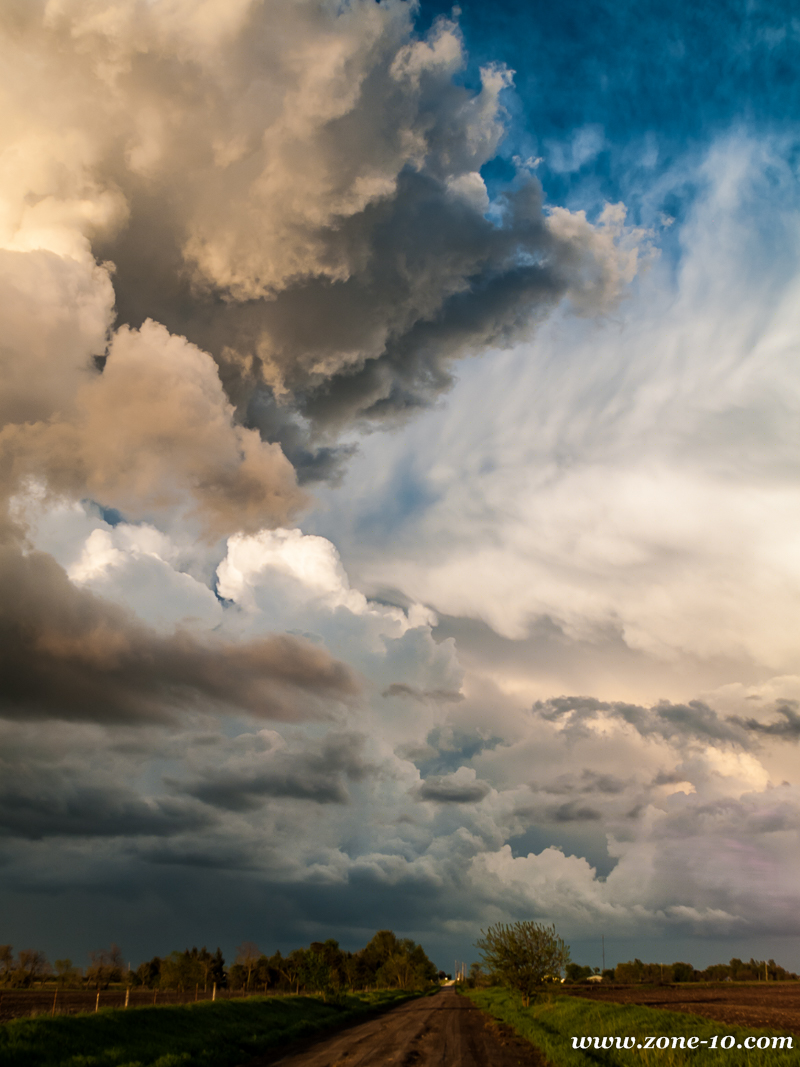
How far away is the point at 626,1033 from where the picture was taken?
3158 centimetres

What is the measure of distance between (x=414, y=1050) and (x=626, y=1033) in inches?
392

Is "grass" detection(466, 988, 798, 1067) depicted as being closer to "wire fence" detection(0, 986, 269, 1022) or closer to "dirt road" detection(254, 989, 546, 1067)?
"dirt road" detection(254, 989, 546, 1067)

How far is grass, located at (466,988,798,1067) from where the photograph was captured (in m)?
22.9

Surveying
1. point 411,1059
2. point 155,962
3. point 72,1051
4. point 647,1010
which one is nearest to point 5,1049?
point 72,1051

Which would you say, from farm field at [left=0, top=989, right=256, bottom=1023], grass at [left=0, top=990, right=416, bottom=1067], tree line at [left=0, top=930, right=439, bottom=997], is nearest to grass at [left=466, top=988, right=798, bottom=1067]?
grass at [left=0, top=990, right=416, bottom=1067]

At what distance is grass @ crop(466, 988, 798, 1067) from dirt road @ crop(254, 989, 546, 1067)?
1.36 m

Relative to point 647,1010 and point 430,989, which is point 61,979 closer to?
point 430,989

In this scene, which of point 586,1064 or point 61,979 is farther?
point 61,979

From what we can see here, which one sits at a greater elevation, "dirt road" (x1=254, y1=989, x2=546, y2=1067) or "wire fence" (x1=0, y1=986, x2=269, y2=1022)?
"dirt road" (x1=254, y1=989, x2=546, y2=1067)

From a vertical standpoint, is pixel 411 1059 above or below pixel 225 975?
above

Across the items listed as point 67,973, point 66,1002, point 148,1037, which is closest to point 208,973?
point 67,973

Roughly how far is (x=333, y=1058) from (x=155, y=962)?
20507 cm

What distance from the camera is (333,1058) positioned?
29.6 meters

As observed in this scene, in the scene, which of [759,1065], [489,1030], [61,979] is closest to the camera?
[759,1065]
